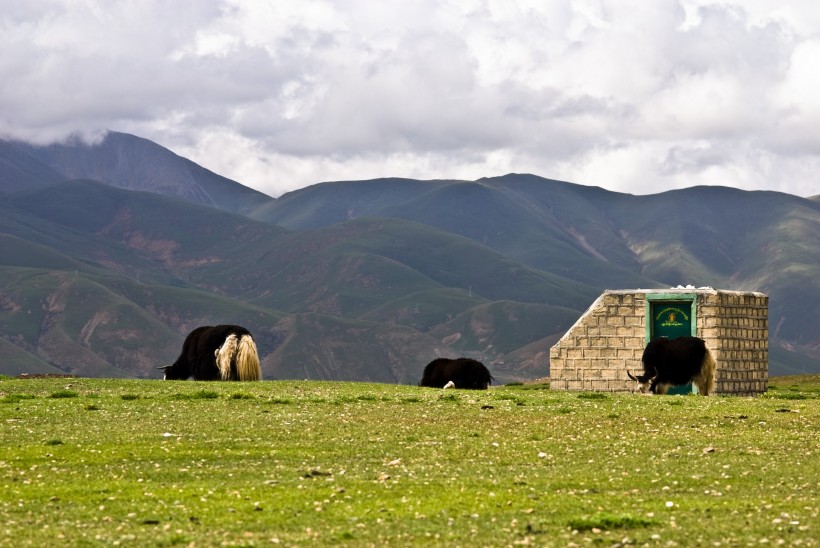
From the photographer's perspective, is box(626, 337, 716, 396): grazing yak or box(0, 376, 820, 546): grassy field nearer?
box(0, 376, 820, 546): grassy field

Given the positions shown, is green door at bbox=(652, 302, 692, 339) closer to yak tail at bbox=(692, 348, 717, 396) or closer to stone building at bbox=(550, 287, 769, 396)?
stone building at bbox=(550, 287, 769, 396)

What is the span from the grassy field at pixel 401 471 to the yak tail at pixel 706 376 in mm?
13626

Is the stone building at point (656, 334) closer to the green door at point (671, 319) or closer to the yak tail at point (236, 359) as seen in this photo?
the green door at point (671, 319)

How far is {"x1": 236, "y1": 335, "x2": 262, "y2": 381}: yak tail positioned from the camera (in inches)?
1884

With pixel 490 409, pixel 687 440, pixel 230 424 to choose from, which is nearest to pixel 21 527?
pixel 230 424

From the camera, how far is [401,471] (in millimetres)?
21906

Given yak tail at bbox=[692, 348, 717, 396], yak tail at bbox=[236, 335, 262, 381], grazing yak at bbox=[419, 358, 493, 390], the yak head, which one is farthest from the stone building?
yak tail at bbox=[236, 335, 262, 381]

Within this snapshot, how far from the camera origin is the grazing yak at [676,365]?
4834cm

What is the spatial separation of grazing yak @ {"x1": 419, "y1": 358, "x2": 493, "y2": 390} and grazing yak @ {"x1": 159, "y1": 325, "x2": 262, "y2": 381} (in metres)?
6.57

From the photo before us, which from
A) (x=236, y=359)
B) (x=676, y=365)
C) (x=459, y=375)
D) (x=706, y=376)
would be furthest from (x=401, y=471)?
(x=706, y=376)

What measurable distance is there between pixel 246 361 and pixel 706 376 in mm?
17359

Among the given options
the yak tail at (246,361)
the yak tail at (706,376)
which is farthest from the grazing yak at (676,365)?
the yak tail at (246,361)

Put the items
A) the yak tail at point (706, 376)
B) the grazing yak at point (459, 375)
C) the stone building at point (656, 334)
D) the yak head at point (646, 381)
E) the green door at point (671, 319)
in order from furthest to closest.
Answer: the green door at point (671, 319), the stone building at point (656, 334), the yak tail at point (706, 376), the grazing yak at point (459, 375), the yak head at point (646, 381)

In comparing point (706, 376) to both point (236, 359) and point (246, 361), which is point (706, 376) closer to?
point (246, 361)
